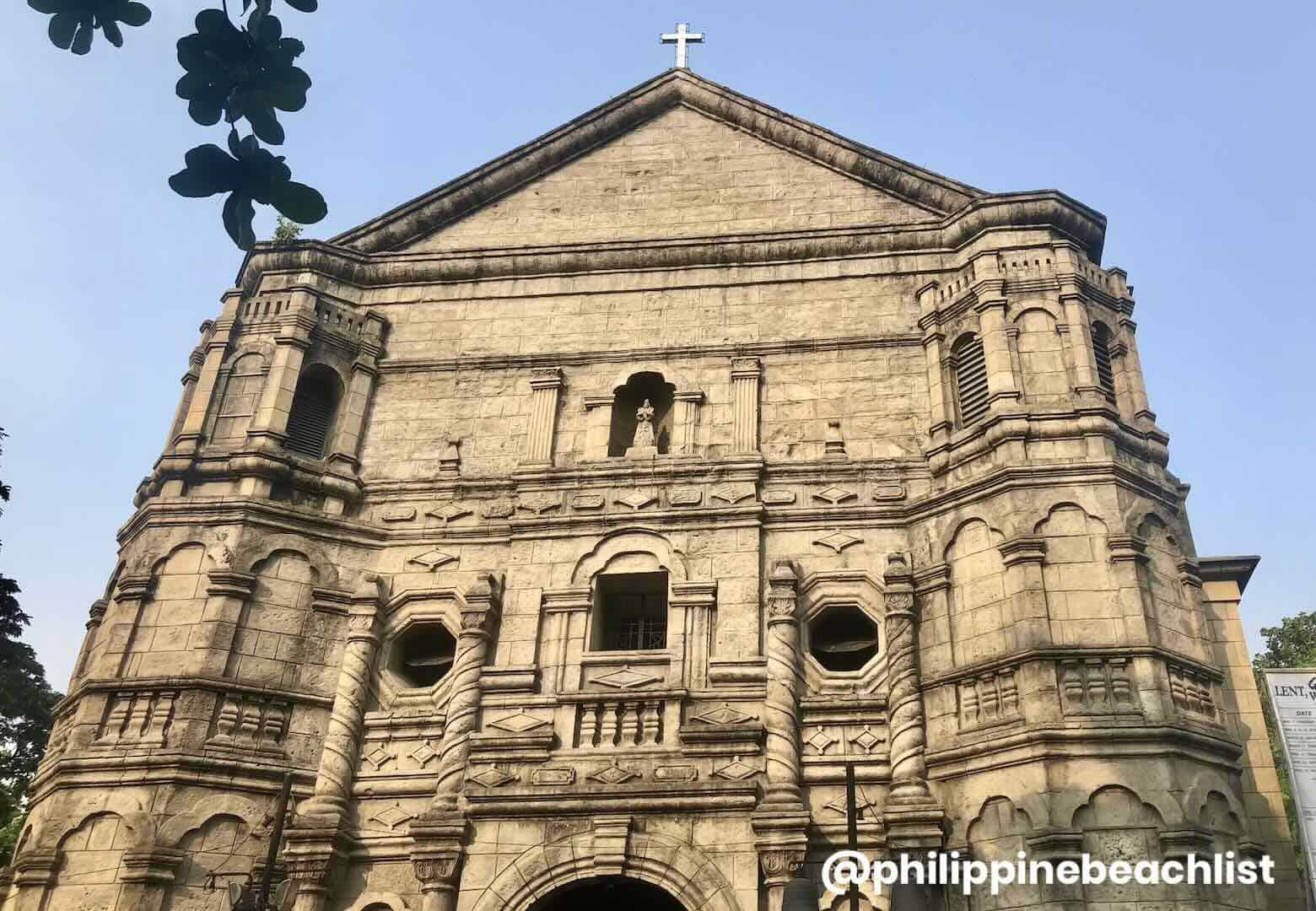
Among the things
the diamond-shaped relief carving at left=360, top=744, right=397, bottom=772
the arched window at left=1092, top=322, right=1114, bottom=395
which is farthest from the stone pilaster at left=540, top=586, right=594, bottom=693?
the arched window at left=1092, top=322, right=1114, bottom=395

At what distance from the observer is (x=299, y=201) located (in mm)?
5164

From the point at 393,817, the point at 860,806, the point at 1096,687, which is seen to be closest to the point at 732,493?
the point at 860,806

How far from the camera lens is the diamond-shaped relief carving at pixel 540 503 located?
1711cm

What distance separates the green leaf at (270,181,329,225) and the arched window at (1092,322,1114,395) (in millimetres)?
14376

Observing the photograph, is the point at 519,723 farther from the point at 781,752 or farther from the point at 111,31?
the point at 111,31

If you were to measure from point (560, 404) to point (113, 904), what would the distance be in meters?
9.27

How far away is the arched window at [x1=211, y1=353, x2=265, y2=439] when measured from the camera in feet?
59.4

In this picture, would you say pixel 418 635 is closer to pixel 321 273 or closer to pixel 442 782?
pixel 442 782

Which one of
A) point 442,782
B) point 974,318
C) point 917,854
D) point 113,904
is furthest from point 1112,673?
point 113,904

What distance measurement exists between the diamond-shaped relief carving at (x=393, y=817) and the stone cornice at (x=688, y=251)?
30.5 feet

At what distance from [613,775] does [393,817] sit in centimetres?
312

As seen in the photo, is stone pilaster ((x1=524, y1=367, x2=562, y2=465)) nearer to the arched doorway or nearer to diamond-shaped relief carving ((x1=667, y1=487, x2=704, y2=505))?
diamond-shaped relief carving ((x1=667, y1=487, x2=704, y2=505))

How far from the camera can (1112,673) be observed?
541 inches

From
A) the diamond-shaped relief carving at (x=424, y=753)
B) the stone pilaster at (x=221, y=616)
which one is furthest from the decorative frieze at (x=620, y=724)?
the stone pilaster at (x=221, y=616)
